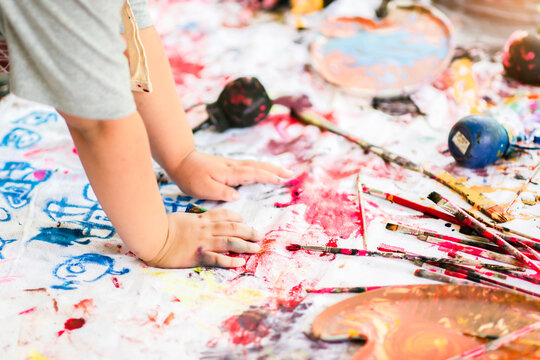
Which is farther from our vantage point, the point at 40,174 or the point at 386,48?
the point at 386,48

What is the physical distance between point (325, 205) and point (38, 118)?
76cm

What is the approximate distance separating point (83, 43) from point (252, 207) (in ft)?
1.66

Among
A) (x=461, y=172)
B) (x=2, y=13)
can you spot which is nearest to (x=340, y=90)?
(x=461, y=172)

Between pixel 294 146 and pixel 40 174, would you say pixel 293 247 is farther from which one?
pixel 40 174

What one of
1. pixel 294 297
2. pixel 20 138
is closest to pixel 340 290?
pixel 294 297

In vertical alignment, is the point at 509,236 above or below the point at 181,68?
below

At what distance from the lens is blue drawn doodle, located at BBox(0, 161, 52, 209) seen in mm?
1017

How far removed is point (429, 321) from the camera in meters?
0.76

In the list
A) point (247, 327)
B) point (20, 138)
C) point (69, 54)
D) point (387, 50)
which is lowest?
point (247, 327)

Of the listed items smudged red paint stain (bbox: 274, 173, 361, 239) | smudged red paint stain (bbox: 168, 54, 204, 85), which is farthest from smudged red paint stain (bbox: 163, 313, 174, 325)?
smudged red paint stain (bbox: 168, 54, 204, 85)

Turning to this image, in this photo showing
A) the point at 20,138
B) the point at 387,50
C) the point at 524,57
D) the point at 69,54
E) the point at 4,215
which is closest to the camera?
the point at 69,54

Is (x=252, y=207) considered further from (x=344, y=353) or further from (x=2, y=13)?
(x=2, y=13)

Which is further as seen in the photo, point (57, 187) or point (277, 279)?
point (57, 187)

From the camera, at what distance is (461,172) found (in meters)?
1.08
